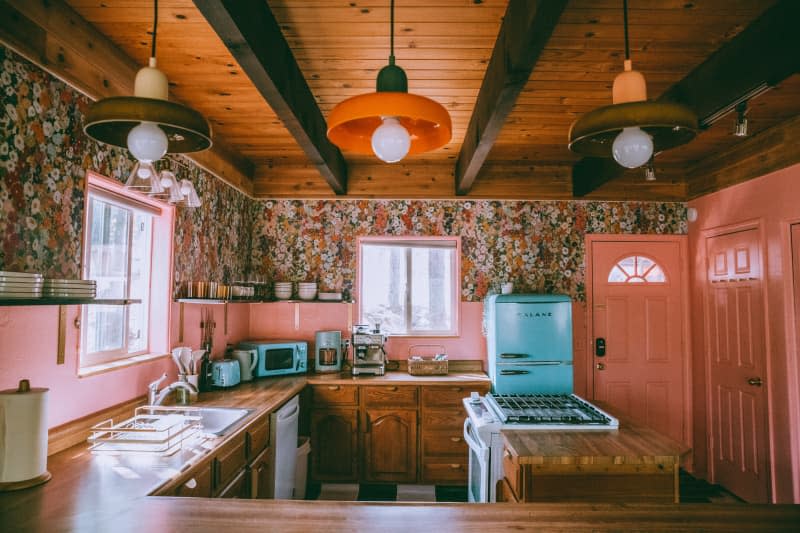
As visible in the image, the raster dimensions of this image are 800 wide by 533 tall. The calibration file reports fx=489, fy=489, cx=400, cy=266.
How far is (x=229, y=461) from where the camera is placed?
98.9 inches

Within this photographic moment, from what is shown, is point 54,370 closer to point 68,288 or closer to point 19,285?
point 68,288

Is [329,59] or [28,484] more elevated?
[329,59]

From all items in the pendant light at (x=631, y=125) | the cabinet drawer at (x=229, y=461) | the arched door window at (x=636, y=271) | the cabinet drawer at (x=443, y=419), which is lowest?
the cabinet drawer at (x=443, y=419)

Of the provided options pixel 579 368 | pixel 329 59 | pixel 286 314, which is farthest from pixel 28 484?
pixel 579 368

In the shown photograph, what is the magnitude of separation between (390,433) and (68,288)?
2.89 metres

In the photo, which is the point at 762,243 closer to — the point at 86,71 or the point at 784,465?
the point at 784,465

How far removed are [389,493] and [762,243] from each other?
11.5 feet

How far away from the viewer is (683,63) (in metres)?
2.71

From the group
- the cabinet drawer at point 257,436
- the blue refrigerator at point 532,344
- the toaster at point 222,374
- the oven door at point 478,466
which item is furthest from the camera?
the blue refrigerator at point 532,344

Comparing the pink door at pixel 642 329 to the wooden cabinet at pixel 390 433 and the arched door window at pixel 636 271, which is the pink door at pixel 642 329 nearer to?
the arched door window at pixel 636 271

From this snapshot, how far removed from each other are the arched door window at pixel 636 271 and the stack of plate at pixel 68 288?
4.31m

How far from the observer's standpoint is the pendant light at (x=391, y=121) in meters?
1.27

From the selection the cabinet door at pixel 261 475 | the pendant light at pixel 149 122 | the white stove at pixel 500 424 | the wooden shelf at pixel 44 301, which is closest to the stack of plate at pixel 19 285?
the wooden shelf at pixel 44 301

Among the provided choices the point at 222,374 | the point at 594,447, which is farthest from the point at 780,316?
the point at 222,374
